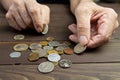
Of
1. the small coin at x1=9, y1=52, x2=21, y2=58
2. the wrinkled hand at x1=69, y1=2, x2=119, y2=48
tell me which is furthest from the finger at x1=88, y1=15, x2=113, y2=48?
the small coin at x1=9, y1=52, x2=21, y2=58

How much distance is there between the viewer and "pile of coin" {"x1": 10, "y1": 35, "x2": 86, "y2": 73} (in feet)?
2.29

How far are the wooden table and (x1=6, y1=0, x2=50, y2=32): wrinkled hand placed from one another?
0.03m

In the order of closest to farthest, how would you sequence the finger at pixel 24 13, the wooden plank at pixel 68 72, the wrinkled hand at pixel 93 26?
the wooden plank at pixel 68 72
the wrinkled hand at pixel 93 26
the finger at pixel 24 13

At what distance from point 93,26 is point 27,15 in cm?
23

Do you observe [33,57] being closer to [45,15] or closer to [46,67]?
[46,67]

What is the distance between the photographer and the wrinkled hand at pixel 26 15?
2.78 feet

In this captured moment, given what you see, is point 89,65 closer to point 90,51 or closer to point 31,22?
point 90,51

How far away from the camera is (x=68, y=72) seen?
67 cm

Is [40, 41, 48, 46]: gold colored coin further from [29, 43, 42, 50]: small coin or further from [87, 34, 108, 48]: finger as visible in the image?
[87, 34, 108, 48]: finger

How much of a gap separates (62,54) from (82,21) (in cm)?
13

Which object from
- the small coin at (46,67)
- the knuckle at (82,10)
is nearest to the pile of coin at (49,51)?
the small coin at (46,67)

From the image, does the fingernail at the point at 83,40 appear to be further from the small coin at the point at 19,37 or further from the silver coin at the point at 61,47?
the small coin at the point at 19,37

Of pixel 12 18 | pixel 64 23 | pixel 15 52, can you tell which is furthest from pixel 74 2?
pixel 15 52

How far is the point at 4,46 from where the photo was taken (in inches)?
31.1
